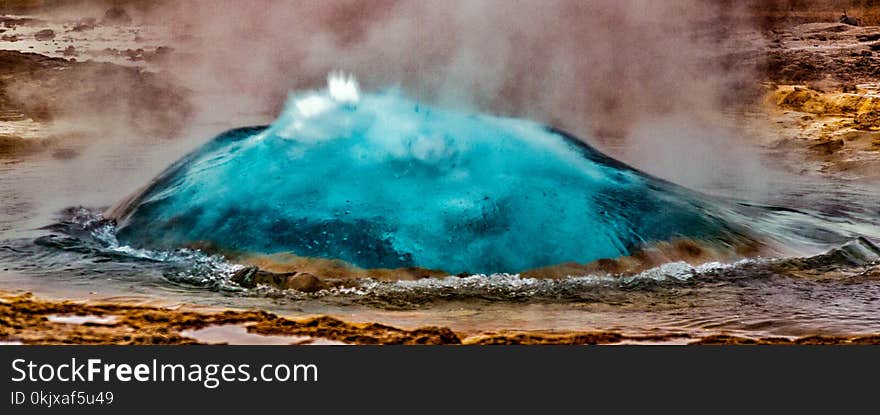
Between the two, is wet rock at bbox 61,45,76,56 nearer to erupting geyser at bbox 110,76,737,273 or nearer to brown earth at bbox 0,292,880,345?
erupting geyser at bbox 110,76,737,273

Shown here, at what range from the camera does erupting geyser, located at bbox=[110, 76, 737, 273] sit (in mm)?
6934

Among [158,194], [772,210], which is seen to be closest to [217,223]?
[158,194]

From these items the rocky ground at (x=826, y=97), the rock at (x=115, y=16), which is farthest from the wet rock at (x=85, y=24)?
the rocky ground at (x=826, y=97)

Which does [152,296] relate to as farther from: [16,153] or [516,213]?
[16,153]

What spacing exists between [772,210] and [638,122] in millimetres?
9702

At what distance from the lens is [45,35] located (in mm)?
24078

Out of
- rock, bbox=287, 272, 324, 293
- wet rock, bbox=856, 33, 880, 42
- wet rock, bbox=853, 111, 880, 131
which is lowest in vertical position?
rock, bbox=287, 272, 324, 293

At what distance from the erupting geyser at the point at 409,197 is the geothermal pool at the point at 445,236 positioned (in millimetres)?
15

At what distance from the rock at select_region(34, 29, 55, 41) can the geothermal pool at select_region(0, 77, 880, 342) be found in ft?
56.0

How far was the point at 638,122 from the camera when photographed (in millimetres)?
18500

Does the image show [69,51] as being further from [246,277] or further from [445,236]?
[445,236]

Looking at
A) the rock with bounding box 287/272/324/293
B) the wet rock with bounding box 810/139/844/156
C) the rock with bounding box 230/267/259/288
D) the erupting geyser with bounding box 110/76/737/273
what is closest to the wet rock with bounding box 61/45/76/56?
the erupting geyser with bounding box 110/76/737/273

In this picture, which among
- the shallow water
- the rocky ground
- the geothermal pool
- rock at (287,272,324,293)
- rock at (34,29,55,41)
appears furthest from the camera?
rock at (34,29,55,41)

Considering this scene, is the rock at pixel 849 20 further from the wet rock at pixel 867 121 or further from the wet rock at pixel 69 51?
the wet rock at pixel 69 51
